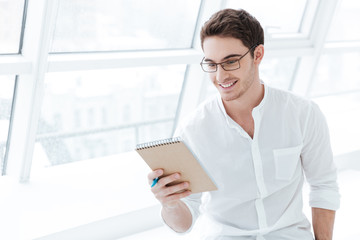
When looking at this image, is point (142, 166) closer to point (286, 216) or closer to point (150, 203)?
point (150, 203)

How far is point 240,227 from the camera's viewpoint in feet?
6.01

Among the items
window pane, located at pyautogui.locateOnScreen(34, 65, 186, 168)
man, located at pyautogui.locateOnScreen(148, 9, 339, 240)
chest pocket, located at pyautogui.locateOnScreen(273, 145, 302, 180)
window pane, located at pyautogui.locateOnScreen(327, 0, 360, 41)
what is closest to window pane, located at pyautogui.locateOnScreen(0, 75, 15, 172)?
window pane, located at pyautogui.locateOnScreen(34, 65, 186, 168)

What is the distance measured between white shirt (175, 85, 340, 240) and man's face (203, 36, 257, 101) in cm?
12

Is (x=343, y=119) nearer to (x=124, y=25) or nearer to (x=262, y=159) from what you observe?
(x=124, y=25)

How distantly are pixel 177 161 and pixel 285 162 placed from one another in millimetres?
550

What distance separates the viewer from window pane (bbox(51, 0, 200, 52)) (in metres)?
2.40

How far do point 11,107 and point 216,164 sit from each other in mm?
1251

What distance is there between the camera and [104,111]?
2.91 m

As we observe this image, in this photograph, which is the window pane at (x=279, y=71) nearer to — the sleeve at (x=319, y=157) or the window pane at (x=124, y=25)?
the window pane at (x=124, y=25)

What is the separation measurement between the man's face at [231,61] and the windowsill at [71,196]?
3.45 feet

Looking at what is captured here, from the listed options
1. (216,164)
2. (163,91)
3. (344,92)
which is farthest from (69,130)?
(344,92)

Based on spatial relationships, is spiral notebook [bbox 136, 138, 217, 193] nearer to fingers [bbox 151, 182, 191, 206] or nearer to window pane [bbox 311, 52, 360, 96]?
fingers [bbox 151, 182, 191, 206]

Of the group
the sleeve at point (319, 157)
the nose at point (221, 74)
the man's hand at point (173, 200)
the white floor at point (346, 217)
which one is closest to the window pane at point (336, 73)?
the white floor at point (346, 217)

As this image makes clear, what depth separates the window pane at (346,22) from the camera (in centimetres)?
372
